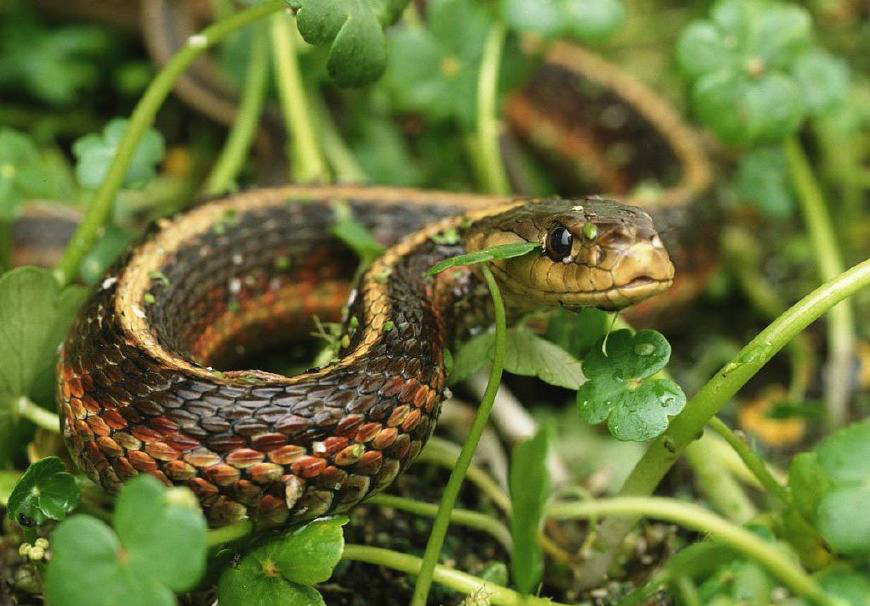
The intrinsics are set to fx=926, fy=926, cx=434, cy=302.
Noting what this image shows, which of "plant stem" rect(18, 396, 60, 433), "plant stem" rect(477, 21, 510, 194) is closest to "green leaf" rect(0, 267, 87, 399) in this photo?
"plant stem" rect(18, 396, 60, 433)

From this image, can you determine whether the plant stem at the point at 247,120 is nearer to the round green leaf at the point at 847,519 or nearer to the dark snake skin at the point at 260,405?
the dark snake skin at the point at 260,405

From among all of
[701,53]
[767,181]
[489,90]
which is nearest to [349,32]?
[489,90]

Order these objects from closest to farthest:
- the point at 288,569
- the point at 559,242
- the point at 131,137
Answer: the point at 288,569 → the point at 559,242 → the point at 131,137

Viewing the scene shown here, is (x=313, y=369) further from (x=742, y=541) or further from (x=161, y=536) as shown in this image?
(x=742, y=541)

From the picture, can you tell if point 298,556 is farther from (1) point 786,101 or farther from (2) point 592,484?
(1) point 786,101

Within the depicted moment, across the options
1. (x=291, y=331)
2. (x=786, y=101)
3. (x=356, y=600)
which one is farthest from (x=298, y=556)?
(x=786, y=101)

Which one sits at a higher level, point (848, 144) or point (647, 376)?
point (647, 376)

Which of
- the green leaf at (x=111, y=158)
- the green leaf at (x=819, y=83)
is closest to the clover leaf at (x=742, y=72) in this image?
the green leaf at (x=819, y=83)
